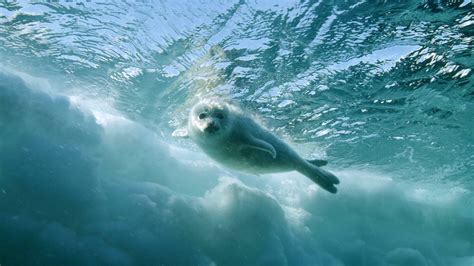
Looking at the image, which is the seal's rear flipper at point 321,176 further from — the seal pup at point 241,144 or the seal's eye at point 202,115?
the seal's eye at point 202,115

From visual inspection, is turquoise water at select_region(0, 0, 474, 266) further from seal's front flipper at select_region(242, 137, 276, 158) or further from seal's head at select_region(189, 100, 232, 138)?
seal's front flipper at select_region(242, 137, 276, 158)

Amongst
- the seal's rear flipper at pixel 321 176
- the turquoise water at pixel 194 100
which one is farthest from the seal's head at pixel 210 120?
the turquoise water at pixel 194 100

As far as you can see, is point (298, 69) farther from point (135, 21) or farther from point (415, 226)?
point (415, 226)

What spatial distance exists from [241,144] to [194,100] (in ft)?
25.7

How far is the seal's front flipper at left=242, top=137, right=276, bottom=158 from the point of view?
4329 mm

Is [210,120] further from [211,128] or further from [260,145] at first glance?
[260,145]

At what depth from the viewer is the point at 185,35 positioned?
26.9 ft

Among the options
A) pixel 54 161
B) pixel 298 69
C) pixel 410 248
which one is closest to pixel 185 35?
pixel 298 69

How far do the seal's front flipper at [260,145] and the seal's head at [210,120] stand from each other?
1.21 feet

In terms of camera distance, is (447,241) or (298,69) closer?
(298,69)

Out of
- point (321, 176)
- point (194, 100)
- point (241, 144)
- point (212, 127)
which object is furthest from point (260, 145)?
point (194, 100)

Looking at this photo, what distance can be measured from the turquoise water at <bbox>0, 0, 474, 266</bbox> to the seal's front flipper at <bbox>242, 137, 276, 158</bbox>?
3.74 m

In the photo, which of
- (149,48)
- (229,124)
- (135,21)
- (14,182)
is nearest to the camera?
(229,124)

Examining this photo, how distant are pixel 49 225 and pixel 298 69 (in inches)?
362
